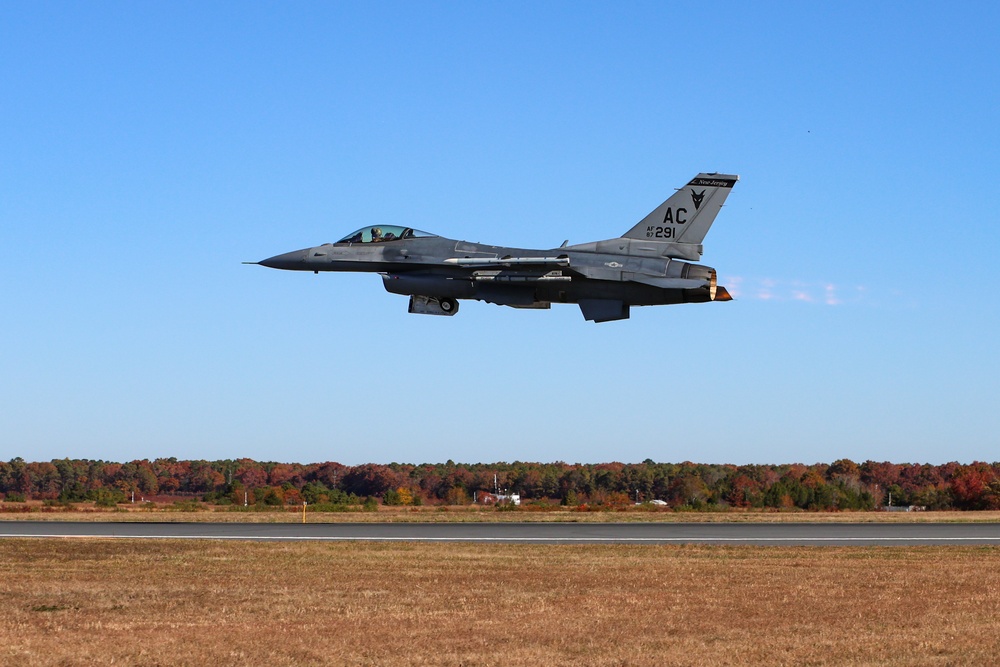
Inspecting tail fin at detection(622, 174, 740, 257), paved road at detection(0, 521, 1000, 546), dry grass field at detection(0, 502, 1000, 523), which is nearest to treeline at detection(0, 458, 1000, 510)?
dry grass field at detection(0, 502, 1000, 523)

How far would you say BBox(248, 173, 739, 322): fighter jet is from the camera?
2769 cm

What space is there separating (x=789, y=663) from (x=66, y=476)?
112 m

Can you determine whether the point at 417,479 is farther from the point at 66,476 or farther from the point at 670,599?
the point at 670,599

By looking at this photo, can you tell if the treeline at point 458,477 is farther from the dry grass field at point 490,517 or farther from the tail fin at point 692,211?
the tail fin at point 692,211

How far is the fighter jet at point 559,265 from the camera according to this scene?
90.8 ft

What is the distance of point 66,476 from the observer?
115m

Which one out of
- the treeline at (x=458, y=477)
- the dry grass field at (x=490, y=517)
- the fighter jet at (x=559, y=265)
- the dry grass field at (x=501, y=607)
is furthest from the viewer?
the treeline at (x=458, y=477)

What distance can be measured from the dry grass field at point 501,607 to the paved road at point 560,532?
143 inches

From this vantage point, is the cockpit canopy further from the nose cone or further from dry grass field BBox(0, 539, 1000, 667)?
dry grass field BBox(0, 539, 1000, 667)

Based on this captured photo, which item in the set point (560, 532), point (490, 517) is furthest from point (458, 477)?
point (560, 532)

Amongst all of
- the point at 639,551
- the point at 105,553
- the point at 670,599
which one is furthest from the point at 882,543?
the point at 105,553

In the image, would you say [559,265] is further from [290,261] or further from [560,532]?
[560,532]

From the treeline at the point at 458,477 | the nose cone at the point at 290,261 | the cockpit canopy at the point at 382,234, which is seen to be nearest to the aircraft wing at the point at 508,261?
the cockpit canopy at the point at 382,234

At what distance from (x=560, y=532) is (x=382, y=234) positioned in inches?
442
